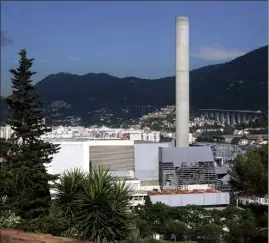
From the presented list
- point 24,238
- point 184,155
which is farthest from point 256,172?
point 24,238

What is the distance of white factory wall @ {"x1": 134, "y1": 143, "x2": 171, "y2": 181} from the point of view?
4062 centimetres

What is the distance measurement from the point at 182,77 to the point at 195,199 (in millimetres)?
13528

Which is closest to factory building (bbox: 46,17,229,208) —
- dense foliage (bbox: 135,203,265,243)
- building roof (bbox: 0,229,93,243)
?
dense foliage (bbox: 135,203,265,243)

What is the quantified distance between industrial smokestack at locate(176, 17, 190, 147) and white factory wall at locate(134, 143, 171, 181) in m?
2.27

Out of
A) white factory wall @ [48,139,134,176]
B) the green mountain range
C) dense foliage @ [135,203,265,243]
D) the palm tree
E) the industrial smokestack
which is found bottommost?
dense foliage @ [135,203,265,243]

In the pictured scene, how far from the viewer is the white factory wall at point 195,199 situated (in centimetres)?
2983

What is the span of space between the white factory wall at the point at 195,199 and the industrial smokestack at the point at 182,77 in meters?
10.1

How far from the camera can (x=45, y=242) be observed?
12.5 ft

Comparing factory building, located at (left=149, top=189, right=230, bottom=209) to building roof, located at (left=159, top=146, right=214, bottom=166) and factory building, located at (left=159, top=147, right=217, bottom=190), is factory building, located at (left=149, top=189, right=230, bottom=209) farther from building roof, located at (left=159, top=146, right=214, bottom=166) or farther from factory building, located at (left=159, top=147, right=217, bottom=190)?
building roof, located at (left=159, top=146, right=214, bottom=166)

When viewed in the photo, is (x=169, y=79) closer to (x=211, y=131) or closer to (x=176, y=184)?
(x=211, y=131)

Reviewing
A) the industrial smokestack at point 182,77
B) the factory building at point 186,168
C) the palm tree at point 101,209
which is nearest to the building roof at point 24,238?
the palm tree at point 101,209

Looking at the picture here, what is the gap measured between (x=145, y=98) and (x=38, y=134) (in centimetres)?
12022

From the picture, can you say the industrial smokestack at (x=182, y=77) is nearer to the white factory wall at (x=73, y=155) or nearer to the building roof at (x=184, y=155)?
the building roof at (x=184, y=155)

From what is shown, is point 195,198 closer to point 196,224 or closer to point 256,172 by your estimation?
point 256,172
